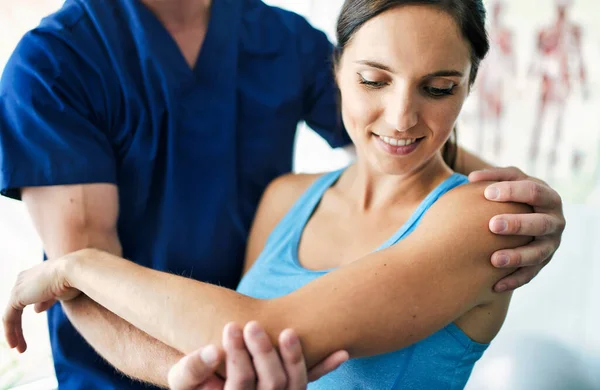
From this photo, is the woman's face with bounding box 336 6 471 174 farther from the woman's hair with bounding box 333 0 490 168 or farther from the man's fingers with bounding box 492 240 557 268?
the man's fingers with bounding box 492 240 557 268

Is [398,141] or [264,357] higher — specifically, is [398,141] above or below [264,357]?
above

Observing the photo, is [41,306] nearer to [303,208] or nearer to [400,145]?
[303,208]

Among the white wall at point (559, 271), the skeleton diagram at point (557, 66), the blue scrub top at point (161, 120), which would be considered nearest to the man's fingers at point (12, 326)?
the blue scrub top at point (161, 120)

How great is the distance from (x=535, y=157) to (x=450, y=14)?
1.47 metres

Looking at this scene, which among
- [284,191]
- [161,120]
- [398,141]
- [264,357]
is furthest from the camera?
[284,191]

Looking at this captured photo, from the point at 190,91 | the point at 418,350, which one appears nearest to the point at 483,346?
the point at 418,350

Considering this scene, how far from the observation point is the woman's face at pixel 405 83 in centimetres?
97

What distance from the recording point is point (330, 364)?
34.3 inches

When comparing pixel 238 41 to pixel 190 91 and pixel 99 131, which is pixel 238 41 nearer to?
pixel 190 91

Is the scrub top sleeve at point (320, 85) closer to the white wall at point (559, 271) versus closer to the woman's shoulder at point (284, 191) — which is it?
the woman's shoulder at point (284, 191)

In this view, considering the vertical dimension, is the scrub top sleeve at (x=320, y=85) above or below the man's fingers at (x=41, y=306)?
above

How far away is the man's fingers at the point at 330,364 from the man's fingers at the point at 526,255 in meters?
0.26

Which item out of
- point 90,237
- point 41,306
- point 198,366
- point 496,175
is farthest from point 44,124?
point 496,175

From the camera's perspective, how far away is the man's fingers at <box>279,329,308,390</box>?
84cm
